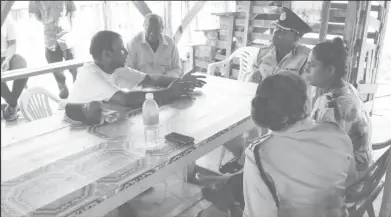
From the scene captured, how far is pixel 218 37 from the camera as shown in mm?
6281

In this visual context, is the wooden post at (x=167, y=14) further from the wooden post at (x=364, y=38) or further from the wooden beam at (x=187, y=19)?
the wooden post at (x=364, y=38)

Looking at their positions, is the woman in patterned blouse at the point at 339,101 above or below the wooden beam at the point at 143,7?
below

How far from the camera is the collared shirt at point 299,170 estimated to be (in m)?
1.30

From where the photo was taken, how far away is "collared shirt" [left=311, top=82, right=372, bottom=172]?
191 cm

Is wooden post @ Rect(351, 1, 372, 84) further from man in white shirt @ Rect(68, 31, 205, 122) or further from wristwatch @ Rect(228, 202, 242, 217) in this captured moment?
wristwatch @ Rect(228, 202, 242, 217)

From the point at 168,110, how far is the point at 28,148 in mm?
937

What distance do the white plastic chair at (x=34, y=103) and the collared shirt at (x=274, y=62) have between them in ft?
6.28

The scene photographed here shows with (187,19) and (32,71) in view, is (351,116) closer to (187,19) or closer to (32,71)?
(32,71)

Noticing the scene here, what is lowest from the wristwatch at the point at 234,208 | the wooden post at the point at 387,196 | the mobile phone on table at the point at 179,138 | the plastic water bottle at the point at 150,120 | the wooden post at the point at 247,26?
the wristwatch at the point at 234,208

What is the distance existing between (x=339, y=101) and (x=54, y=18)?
4.20 metres

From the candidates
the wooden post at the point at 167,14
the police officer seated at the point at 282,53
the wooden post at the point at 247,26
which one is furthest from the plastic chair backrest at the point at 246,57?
the wooden post at the point at 167,14

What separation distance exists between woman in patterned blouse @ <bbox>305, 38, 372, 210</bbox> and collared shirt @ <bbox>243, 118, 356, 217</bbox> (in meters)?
0.59

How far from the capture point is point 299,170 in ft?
4.25

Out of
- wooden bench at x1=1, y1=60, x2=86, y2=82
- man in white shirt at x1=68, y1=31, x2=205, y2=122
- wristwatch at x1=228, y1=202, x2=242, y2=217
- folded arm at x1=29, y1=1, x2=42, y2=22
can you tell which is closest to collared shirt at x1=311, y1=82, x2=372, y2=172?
wristwatch at x1=228, y1=202, x2=242, y2=217
